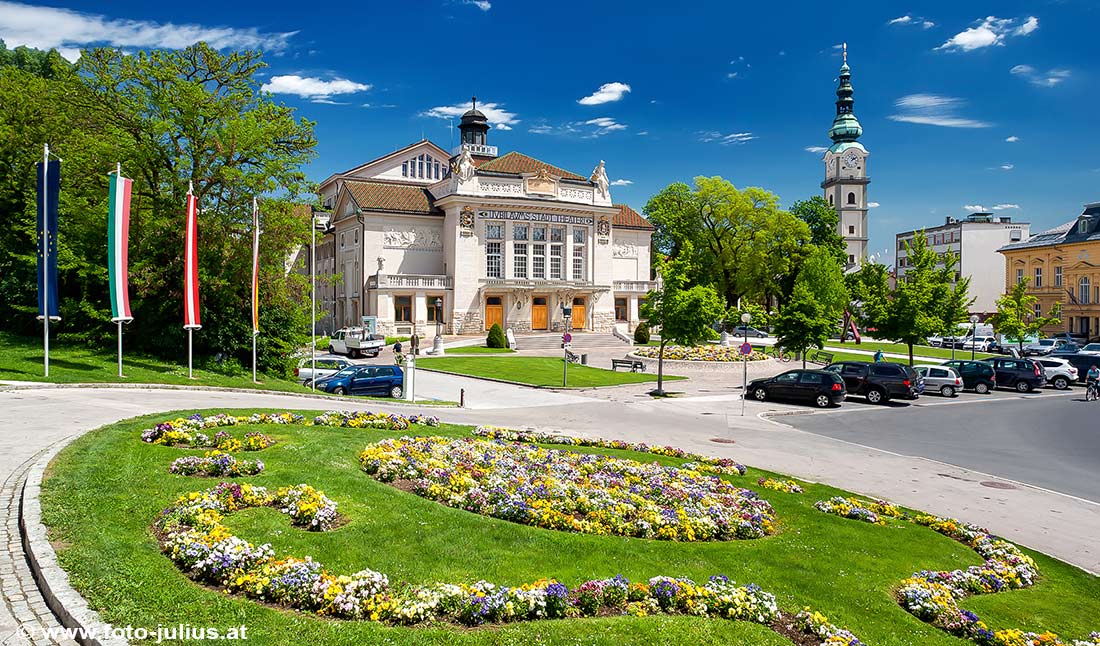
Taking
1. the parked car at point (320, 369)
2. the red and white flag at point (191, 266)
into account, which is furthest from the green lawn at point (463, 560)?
the parked car at point (320, 369)

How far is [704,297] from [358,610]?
28.6 meters

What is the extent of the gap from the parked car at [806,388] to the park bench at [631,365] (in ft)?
39.1

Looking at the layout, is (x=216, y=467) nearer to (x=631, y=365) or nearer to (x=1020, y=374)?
(x=631, y=365)

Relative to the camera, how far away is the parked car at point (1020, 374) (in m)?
38.1

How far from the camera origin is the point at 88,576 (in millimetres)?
7016

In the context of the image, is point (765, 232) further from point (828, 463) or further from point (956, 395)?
point (828, 463)

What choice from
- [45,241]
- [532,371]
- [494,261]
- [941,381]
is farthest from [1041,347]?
[45,241]

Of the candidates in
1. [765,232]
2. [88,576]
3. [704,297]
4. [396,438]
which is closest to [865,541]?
[396,438]

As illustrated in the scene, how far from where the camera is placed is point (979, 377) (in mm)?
38188

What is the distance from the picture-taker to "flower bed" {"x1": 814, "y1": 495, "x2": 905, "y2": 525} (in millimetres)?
12492

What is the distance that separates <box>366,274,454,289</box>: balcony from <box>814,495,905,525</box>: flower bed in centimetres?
4991

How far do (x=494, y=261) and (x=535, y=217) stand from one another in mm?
5527

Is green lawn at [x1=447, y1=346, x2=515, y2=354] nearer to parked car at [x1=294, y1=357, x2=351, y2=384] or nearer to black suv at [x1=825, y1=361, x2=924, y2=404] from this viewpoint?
parked car at [x1=294, y1=357, x2=351, y2=384]

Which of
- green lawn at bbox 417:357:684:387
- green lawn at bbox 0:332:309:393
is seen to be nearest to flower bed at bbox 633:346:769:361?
green lawn at bbox 417:357:684:387
